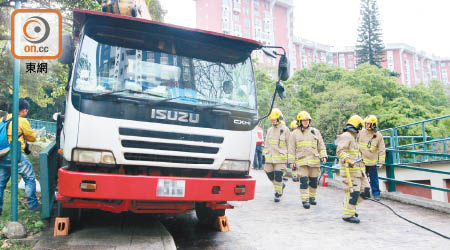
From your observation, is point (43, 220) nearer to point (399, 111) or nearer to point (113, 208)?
point (113, 208)

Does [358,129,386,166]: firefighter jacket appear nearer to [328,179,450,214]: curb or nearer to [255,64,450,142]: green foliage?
[328,179,450,214]: curb

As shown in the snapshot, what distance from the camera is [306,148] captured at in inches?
290

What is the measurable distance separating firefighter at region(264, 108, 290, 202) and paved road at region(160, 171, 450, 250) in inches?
20.8

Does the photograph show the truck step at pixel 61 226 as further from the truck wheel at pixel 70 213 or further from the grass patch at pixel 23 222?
the grass patch at pixel 23 222

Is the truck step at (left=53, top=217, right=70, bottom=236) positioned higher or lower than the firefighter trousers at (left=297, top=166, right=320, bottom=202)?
lower

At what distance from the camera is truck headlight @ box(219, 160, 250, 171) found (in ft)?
14.2

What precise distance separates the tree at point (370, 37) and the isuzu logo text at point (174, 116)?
52.1 meters

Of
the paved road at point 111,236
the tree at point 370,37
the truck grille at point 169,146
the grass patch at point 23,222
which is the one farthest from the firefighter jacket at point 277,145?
the tree at point 370,37

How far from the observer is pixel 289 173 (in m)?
13.5

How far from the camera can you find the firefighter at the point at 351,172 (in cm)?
605

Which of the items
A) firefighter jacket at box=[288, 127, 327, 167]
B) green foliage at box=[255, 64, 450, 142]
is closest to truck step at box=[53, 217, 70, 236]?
firefighter jacket at box=[288, 127, 327, 167]

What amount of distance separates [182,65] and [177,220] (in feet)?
9.53

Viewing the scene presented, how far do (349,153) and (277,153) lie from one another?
1.97 meters

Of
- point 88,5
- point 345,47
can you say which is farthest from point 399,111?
point 345,47
